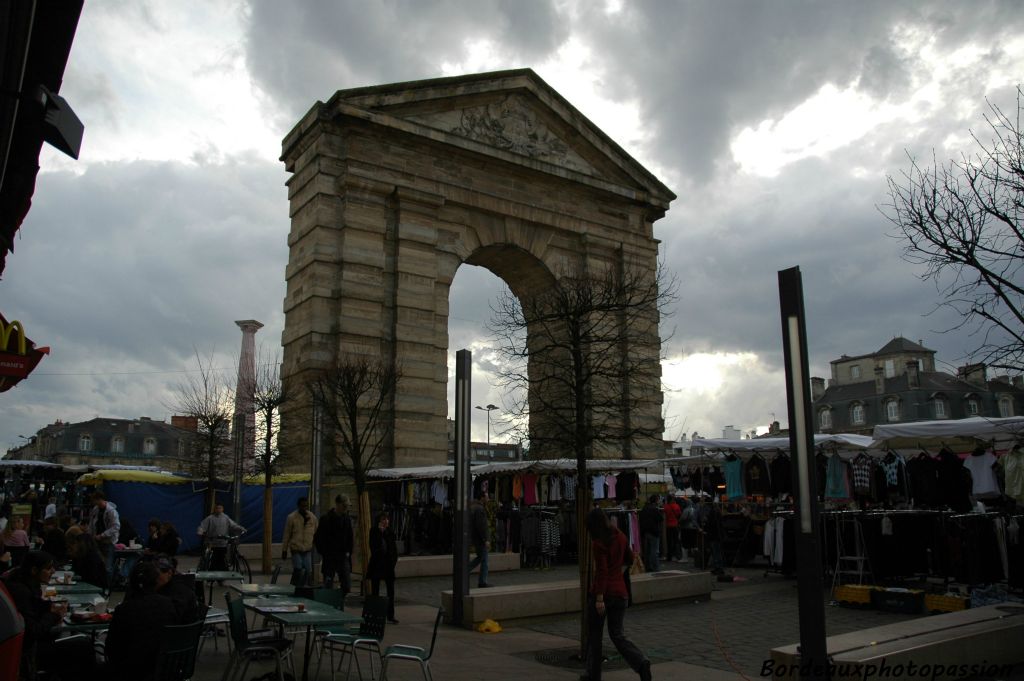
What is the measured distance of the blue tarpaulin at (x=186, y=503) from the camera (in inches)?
914

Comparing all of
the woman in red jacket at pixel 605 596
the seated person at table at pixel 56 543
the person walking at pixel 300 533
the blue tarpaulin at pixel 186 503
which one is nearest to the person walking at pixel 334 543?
the person walking at pixel 300 533

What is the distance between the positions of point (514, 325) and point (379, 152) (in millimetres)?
12418

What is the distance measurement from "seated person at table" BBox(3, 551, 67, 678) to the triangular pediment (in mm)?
17792

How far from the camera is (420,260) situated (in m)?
24.5

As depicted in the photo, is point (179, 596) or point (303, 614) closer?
point (179, 596)

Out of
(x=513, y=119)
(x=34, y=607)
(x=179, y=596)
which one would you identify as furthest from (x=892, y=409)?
(x=34, y=607)

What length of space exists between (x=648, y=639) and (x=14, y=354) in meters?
8.51

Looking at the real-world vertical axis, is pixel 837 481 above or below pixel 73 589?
above

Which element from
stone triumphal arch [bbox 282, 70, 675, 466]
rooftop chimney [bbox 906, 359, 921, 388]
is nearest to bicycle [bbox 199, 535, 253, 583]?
stone triumphal arch [bbox 282, 70, 675, 466]

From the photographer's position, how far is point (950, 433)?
13594 millimetres

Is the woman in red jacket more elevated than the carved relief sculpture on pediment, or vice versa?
the carved relief sculpture on pediment

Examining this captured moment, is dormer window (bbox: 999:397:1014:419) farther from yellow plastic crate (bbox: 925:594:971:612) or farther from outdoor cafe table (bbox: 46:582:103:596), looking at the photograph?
outdoor cafe table (bbox: 46:582:103:596)

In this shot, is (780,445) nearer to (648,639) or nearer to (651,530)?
(651,530)

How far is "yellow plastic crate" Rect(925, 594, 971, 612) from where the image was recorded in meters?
11.9
